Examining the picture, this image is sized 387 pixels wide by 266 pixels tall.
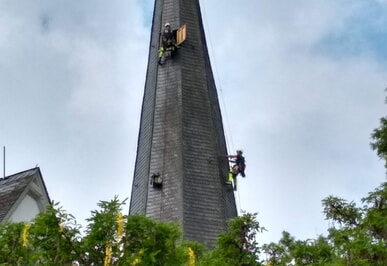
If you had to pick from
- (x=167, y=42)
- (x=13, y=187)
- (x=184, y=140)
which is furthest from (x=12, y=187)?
(x=167, y=42)

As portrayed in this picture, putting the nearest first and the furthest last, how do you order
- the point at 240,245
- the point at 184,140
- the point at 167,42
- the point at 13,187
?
the point at 240,245 < the point at 13,187 < the point at 184,140 < the point at 167,42

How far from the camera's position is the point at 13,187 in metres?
16.8

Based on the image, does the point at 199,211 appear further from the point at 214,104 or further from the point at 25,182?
the point at 25,182

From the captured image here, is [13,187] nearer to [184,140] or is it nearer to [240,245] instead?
[240,245]

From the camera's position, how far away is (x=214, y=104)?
3916cm

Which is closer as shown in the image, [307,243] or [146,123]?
[307,243]

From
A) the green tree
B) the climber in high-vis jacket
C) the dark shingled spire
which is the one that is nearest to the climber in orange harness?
the dark shingled spire

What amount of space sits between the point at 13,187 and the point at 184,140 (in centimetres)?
1966

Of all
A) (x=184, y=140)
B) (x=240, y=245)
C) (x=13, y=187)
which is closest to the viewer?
(x=240, y=245)

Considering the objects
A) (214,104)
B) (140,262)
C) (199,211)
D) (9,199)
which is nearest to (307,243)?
(140,262)

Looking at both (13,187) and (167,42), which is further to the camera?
(167,42)

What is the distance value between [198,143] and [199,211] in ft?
11.9

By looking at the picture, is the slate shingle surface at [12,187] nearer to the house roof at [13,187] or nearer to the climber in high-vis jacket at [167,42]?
the house roof at [13,187]

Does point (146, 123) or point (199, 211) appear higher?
point (146, 123)
